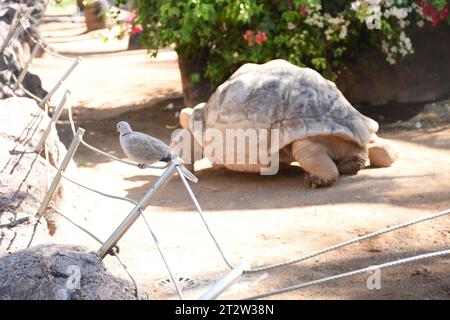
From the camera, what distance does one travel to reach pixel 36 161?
4.41 m

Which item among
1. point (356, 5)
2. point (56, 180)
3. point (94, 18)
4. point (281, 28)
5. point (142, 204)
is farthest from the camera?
point (94, 18)

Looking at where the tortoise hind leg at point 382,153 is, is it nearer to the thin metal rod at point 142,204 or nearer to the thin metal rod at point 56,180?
the thin metal rod at point 56,180

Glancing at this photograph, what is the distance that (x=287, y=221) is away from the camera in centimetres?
523

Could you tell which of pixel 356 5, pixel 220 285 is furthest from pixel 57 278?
pixel 356 5

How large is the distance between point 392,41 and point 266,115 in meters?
3.05

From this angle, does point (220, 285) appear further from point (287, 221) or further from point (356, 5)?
point (356, 5)

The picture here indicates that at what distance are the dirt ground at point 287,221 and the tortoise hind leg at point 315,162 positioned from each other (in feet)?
0.31

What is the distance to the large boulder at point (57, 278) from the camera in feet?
8.25

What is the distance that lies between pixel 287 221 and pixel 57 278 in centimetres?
284

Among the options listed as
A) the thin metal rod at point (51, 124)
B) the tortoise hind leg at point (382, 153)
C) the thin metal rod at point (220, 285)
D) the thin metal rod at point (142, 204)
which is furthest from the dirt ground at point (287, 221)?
the thin metal rod at point (220, 285)

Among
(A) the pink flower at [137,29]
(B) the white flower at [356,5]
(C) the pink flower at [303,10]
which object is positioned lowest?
(A) the pink flower at [137,29]

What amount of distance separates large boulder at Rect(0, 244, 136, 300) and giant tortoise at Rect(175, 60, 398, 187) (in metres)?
3.50

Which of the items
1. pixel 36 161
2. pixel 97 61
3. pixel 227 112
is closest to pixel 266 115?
pixel 227 112

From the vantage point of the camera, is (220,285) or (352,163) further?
(352,163)
